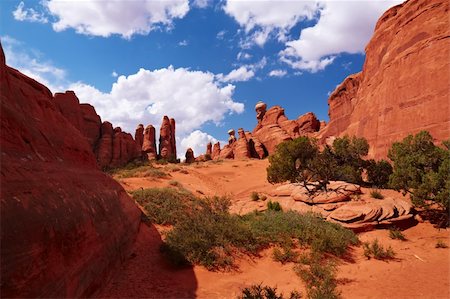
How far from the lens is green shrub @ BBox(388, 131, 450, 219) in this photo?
1421 centimetres

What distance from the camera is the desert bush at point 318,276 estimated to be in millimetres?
7610

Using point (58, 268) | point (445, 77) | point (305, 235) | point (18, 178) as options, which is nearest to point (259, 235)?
point (305, 235)

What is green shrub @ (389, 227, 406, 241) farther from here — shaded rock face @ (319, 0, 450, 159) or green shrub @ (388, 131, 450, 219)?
shaded rock face @ (319, 0, 450, 159)

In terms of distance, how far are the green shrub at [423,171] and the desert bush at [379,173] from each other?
466cm

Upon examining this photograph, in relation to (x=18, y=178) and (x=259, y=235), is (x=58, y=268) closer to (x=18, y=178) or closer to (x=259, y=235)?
(x=18, y=178)

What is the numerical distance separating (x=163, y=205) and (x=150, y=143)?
44741 millimetres

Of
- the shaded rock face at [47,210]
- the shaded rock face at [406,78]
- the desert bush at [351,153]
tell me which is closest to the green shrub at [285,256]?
the shaded rock face at [47,210]

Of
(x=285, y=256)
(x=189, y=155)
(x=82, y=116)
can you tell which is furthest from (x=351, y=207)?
(x=189, y=155)

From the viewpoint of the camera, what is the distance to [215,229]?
12.0 m

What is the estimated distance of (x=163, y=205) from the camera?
16.2m

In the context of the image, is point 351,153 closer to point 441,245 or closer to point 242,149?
point 441,245

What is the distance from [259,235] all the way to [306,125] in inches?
2034

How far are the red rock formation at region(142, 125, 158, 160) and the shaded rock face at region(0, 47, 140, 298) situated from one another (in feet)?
160

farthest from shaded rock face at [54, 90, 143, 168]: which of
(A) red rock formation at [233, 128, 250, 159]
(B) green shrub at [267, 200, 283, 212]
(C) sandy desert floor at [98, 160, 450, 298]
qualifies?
(C) sandy desert floor at [98, 160, 450, 298]
